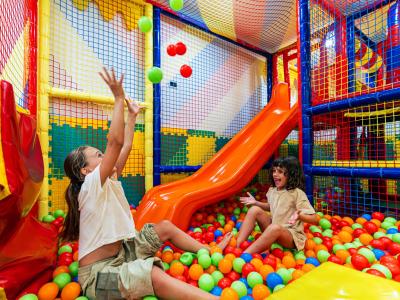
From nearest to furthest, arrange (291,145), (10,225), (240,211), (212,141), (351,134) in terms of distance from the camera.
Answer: (10,225)
(240,211)
(351,134)
(212,141)
(291,145)

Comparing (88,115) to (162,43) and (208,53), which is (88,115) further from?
(208,53)

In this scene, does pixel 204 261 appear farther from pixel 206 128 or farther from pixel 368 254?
pixel 206 128

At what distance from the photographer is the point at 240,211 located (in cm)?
305

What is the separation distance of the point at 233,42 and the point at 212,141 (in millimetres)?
1561

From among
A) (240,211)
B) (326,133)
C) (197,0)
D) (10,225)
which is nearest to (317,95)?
(326,133)

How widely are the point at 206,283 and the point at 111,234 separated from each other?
53 centimetres

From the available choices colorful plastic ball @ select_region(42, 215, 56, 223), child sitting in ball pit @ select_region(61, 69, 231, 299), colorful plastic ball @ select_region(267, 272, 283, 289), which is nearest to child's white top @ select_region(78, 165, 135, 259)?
child sitting in ball pit @ select_region(61, 69, 231, 299)

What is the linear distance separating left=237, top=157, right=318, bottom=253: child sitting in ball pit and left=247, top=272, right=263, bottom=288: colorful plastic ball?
1.00 feet

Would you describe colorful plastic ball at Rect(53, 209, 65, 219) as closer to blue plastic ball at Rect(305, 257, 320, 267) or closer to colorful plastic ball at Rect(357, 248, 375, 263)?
blue plastic ball at Rect(305, 257, 320, 267)

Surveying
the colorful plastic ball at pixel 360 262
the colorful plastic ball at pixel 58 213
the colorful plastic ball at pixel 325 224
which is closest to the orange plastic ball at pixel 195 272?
the colorful plastic ball at pixel 360 262

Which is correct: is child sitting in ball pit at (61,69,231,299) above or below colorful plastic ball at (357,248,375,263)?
above

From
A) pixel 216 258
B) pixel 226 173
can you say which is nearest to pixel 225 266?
pixel 216 258

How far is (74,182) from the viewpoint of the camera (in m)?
1.45

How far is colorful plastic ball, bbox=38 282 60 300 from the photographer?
1253 millimetres
